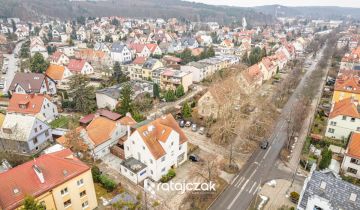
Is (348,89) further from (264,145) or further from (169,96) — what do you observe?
(169,96)

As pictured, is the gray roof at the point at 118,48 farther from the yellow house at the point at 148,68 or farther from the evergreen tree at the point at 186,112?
the evergreen tree at the point at 186,112

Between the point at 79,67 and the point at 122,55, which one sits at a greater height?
the point at 122,55

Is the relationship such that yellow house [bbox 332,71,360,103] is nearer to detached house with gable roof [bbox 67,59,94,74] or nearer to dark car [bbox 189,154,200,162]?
dark car [bbox 189,154,200,162]

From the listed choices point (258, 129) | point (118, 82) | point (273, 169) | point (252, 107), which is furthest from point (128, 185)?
point (118, 82)

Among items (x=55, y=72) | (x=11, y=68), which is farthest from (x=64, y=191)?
(x=11, y=68)

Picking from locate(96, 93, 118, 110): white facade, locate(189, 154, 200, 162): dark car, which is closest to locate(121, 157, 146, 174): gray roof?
locate(189, 154, 200, 162): dark car

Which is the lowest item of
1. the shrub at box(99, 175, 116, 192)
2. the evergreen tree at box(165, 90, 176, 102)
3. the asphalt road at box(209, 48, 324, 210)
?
the asphalt road at box(209, 48, 324, 210)

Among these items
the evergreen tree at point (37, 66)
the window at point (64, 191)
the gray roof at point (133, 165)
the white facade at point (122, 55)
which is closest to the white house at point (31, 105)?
the gray roof at point (133, 165)
